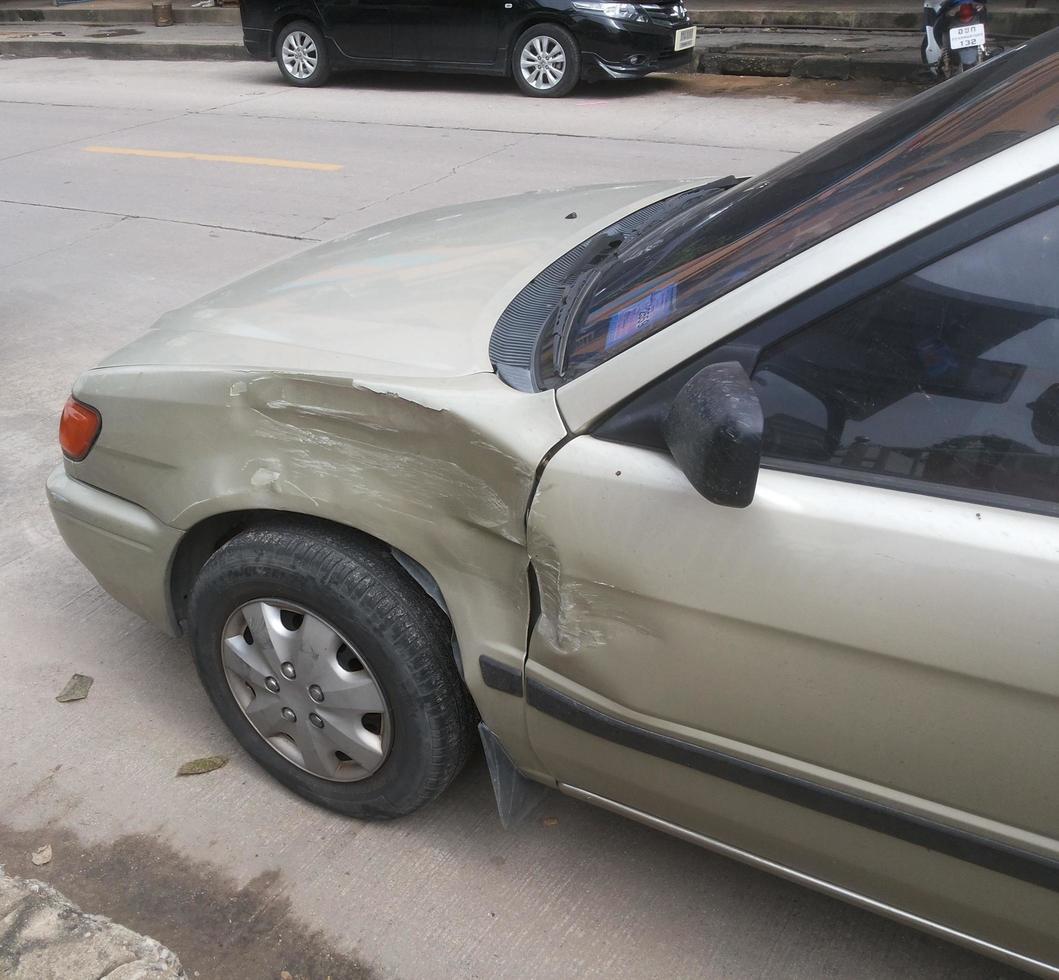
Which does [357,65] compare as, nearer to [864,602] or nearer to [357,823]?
[357,823]

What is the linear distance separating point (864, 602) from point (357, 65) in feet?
37.2

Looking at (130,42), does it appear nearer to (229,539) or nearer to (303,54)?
(303,54)

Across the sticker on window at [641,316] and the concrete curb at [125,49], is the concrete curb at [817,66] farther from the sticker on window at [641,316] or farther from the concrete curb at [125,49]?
the sticker on window at [641,316]

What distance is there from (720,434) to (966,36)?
27.6 feet

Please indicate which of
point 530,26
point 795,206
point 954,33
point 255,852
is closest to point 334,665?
point 255,852

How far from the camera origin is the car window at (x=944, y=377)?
4.86 ft

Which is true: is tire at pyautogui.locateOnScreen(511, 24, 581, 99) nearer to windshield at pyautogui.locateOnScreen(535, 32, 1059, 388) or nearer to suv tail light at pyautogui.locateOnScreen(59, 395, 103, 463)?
windshield at pyautogui.locateOnScreen(535, 32, 1059, 388)

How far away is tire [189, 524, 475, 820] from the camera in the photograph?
6.86 feet

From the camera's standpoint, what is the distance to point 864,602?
152cm

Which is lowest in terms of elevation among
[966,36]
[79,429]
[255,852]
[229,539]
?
[255,852]

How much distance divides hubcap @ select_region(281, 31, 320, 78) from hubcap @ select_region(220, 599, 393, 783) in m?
10.8

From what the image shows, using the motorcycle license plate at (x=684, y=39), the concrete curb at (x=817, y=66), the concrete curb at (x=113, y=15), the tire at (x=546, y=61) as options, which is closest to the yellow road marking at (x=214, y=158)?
the tire at (x=546, y=61)

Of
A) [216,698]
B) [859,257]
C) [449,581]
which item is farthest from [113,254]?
[859,257]

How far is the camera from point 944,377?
1.53m
